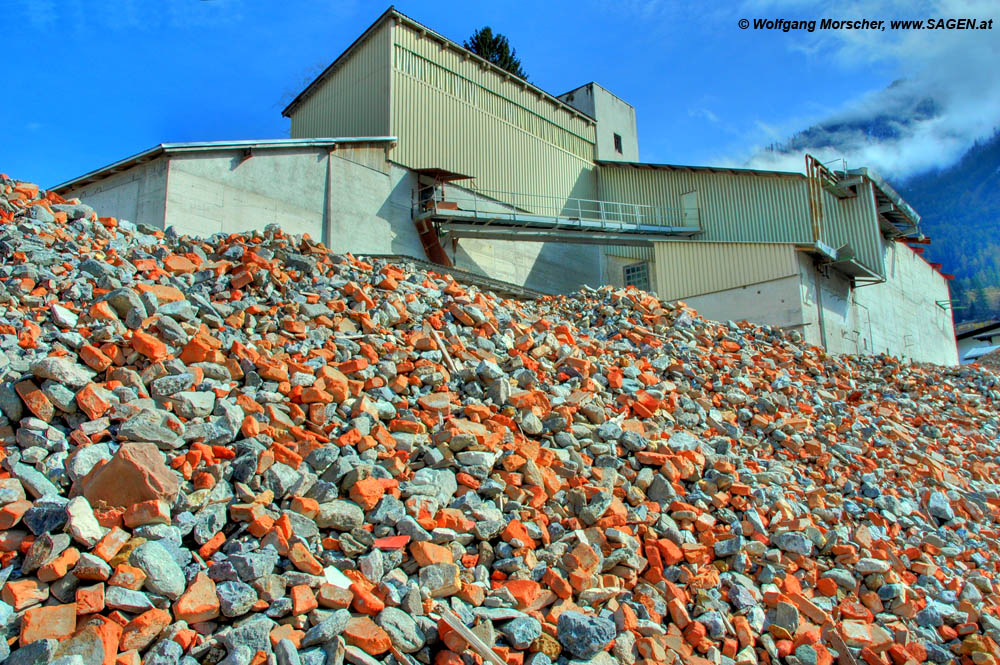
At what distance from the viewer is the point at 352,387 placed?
7164 mm

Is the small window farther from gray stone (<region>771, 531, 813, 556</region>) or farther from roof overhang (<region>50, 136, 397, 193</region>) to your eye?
gray stone (<region>771, 531, 813, 556</region>)

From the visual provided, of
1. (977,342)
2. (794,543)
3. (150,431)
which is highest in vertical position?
(977,342)

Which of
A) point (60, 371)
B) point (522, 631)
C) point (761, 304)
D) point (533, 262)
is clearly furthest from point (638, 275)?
point (522, 631)

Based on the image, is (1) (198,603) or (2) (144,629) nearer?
(2) (144,629)

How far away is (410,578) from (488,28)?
41.6 meters

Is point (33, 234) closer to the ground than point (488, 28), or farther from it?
closer to the ground

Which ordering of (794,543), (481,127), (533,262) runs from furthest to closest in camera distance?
(533,262) < (481,127) < (794,543)

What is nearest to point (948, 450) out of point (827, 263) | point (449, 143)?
point (827, 263)

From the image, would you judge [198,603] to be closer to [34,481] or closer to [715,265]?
[34,481]

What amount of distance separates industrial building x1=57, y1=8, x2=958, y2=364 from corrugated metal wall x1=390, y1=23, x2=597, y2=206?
0.23 ft

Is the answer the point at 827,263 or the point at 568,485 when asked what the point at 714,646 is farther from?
the point at 827,263

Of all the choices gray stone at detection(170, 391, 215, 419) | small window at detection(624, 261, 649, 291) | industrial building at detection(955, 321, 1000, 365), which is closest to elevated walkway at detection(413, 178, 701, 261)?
small window at detection(624, 261, 649, 291)

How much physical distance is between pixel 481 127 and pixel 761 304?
483 inches

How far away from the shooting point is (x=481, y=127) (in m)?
26.5
